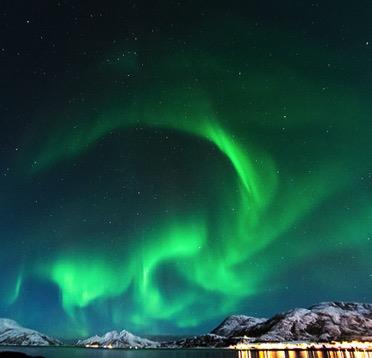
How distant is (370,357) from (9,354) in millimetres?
162442

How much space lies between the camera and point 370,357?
612 feet

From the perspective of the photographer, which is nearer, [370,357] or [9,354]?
[9,354]

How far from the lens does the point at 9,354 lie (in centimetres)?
11688
